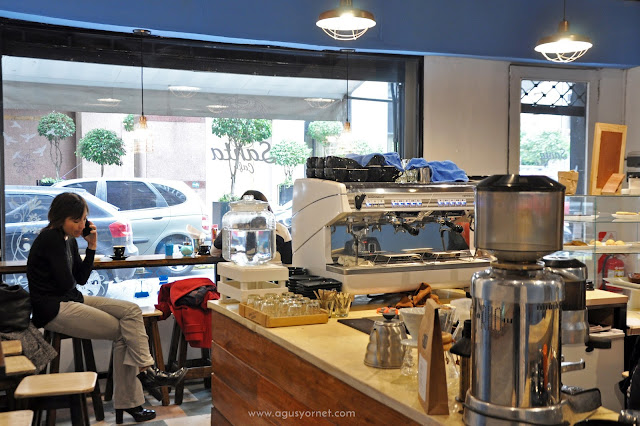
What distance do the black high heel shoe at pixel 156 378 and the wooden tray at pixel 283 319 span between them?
1861mm

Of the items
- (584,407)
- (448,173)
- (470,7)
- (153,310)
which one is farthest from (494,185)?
(470,7)

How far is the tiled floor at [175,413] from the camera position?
4613 millimetres

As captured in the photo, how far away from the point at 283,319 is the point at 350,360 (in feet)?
2.10

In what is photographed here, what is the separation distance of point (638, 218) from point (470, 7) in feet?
9.63

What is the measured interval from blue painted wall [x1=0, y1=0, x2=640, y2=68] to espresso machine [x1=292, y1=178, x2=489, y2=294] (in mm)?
2466

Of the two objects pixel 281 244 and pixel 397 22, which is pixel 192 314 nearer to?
pixel 281 244

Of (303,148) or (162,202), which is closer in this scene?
(162,202)

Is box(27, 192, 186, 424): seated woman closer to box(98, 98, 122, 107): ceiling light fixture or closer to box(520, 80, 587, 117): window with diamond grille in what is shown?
box(98, 98, 122, 107): ceiling light fixture

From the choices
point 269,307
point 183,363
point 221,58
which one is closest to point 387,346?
point 269,307

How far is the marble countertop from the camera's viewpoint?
1.97m

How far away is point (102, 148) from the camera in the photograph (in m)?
5.99

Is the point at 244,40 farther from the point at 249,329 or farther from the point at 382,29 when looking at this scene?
the point at 249,329

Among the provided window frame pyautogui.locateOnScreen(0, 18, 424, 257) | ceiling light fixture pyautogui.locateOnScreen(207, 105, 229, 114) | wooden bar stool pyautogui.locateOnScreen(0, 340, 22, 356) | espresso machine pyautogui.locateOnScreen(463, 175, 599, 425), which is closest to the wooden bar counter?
window frame pyautogui.locateOnScreen(0, 18, 424, 257)

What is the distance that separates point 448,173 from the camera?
3.99 m
